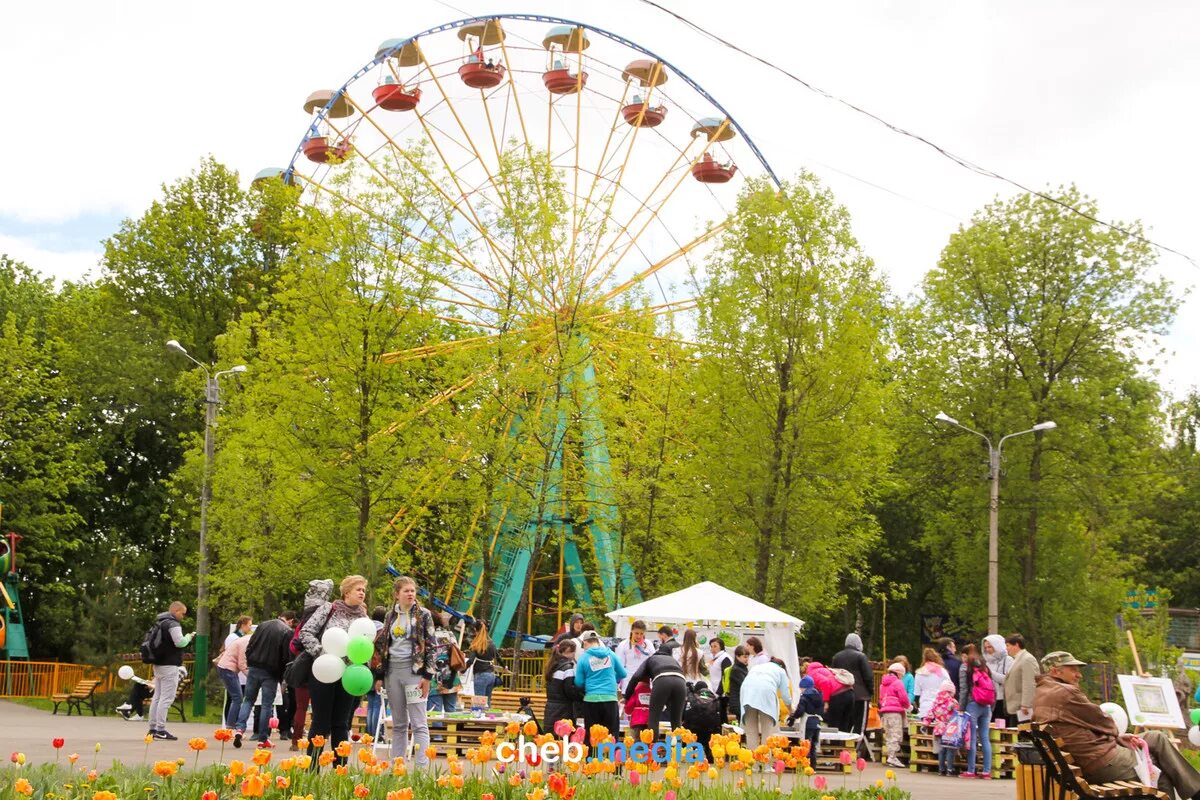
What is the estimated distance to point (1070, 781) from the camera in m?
9.34

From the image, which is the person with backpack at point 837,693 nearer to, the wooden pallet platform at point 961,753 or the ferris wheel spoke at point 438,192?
the wooden pallet platform at point 961,753

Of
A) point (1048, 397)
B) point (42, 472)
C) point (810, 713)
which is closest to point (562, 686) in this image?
point (810, 713)

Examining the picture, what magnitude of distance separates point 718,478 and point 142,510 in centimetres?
2105

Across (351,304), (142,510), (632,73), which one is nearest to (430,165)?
(351,304)

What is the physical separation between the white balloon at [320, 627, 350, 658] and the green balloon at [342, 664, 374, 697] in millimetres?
148

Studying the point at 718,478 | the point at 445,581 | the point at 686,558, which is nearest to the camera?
the point at 718,478

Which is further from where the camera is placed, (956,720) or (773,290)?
(773,290)

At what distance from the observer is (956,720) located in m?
16.7

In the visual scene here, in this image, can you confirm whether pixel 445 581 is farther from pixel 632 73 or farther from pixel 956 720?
pixel 956 720

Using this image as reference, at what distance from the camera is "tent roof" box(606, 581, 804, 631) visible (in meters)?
19.2

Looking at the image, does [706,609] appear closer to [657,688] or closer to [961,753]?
[961,753]

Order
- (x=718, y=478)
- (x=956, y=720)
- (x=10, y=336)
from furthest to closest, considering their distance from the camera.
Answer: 1. (x=10, y=336)
2. (x=718, y=478)
3. (x=956, y=720)

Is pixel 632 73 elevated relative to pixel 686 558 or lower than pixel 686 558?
elevated

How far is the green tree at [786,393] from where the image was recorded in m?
25.5
